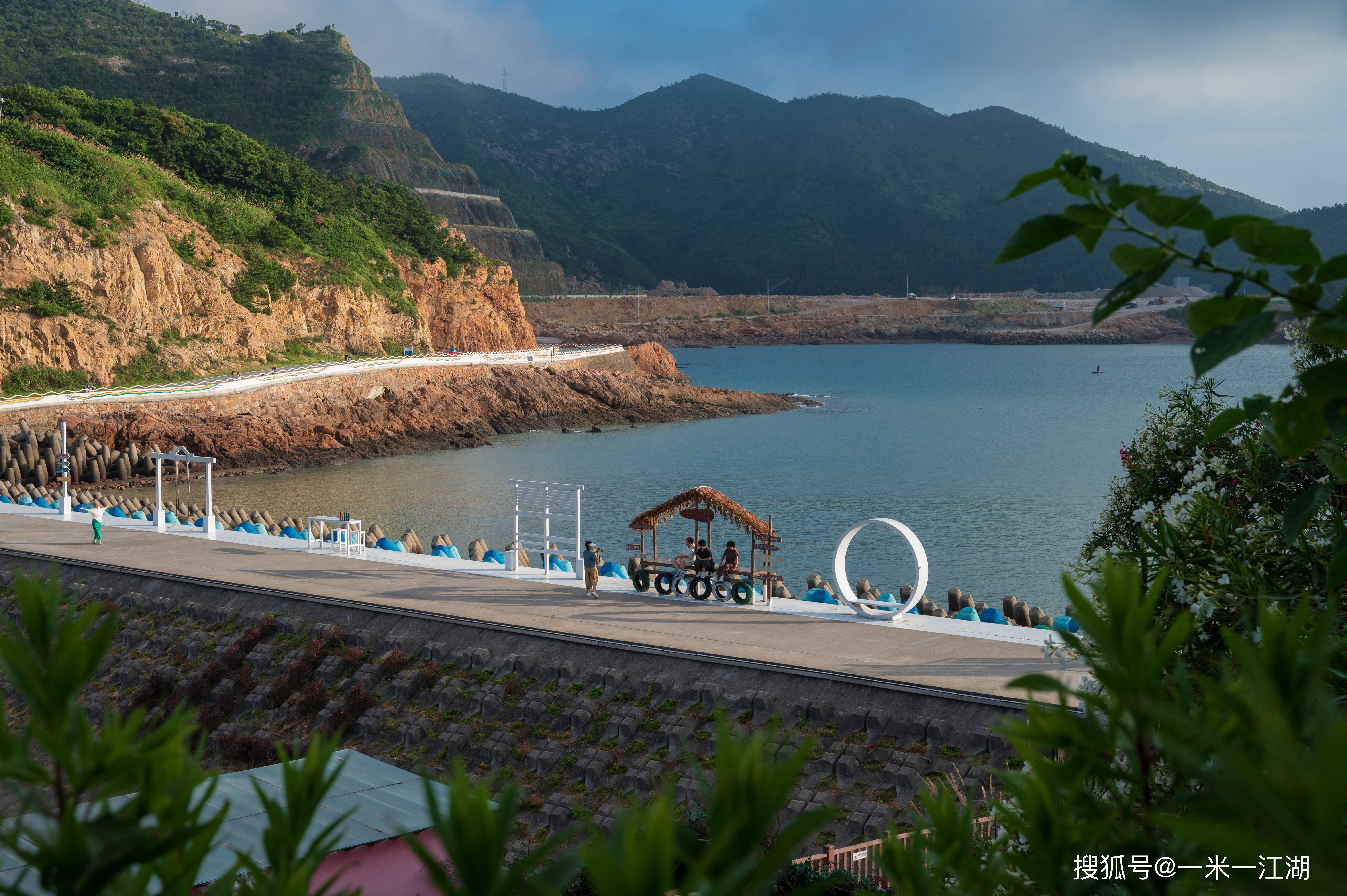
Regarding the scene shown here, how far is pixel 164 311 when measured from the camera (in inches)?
2085

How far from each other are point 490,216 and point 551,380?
250 ft

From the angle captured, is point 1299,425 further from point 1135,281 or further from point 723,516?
point 723,516

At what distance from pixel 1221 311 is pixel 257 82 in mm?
140712

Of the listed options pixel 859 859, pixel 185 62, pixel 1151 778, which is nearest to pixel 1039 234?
pixel 1151 778

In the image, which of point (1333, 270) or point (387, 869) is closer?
point (1333, 270)

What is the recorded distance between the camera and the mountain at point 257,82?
11069 centimetres

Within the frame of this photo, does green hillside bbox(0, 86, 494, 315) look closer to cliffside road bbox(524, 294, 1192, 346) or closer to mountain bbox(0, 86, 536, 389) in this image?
mountain bbox(0, 86, 536, 389)

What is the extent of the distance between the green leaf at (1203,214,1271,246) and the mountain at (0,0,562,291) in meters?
110

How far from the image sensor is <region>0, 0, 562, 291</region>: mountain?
4358 inches

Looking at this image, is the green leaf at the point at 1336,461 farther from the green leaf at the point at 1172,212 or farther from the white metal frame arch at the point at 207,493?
the white metal frame arch at the point at 207,493

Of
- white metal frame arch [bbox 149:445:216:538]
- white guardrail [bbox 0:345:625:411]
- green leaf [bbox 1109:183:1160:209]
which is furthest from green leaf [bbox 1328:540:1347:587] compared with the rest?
white guardrail [bbox 0:345:625:411]

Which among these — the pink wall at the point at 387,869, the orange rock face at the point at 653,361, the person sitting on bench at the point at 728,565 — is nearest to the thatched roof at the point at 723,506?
the person sitting on bench at the point at 728,565

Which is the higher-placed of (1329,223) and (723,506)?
(1329,223)

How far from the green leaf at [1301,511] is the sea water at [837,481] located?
609 inches
